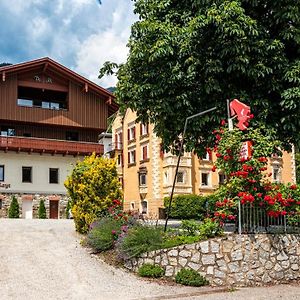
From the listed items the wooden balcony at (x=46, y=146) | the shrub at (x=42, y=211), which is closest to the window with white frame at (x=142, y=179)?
the wooden balcony at (x=46, y=146)

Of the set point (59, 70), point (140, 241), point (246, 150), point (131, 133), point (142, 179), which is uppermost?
point (59, 70)

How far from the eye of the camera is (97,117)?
39.5 metres

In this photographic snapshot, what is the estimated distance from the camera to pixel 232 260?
42.4 ft

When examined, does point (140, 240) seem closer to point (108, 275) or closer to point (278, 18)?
point (108, 275)

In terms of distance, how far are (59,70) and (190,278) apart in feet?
93.4

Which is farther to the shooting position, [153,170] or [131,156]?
[131,156]

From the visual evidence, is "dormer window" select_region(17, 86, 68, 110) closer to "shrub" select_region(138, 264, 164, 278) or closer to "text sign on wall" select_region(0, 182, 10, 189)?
"text sign on wall" select_region(0, 182, 10, 189)

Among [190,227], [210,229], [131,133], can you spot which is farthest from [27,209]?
[210,229]

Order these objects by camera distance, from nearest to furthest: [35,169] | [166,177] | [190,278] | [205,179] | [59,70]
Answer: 1. [190,278]
2. [35,169]
3. [59,70]
4. [166,177]
5. [205,179]

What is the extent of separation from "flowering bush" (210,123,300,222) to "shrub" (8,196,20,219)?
79.5ft

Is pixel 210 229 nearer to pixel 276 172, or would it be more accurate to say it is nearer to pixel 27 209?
pixel 27 209

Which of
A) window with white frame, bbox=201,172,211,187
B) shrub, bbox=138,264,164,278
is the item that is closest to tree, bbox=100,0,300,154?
shrub, bbox=138,264,164,278

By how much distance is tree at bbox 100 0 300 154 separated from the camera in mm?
15961

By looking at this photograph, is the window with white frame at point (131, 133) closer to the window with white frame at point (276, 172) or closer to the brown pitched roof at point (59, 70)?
the brown pitched roof at point (59, 70)
